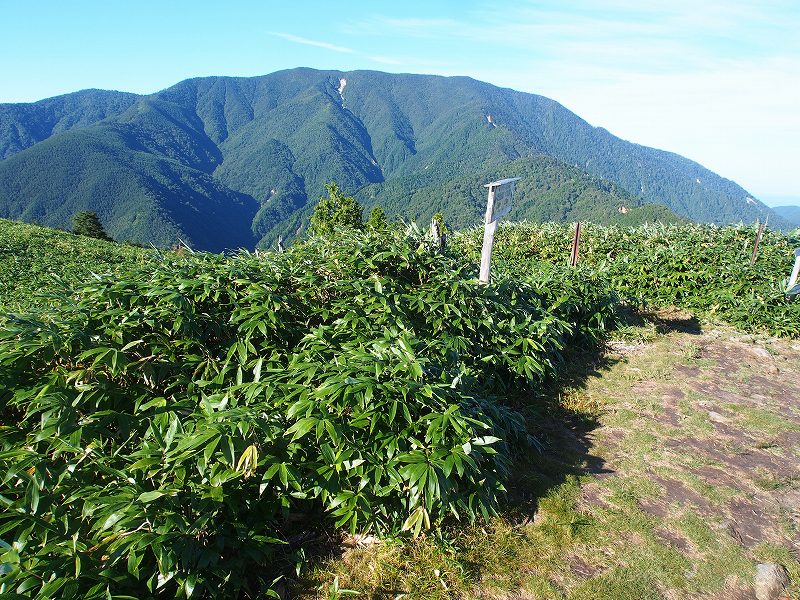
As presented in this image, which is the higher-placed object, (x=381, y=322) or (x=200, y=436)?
(x=381, y=322)

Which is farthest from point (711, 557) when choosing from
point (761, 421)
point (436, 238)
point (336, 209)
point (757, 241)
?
point (336, 209)

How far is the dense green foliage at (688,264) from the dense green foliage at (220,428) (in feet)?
14.9

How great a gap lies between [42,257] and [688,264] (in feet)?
52.1

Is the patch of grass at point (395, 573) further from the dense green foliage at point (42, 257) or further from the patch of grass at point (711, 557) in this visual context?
the dense green foliage at point (42, 257)

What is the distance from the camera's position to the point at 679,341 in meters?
6.56

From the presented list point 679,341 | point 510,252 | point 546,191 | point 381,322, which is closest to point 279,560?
point 381,322

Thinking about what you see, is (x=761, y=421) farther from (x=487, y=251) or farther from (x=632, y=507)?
(x=487, y=251)

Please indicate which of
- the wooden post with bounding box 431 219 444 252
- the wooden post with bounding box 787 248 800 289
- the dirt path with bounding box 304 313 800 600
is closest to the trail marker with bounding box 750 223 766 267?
the wooden post with bounding box 787 248 800 289

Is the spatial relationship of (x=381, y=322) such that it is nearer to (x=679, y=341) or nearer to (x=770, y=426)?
(x=770, y=426)

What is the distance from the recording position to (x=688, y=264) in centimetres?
854

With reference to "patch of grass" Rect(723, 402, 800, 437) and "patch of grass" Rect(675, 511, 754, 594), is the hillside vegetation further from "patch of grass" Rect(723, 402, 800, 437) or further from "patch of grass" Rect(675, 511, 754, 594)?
"patch of grass" Rect(723, 402, 800, 437)

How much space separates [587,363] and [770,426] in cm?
187

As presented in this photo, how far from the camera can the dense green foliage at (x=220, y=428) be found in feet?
6.46

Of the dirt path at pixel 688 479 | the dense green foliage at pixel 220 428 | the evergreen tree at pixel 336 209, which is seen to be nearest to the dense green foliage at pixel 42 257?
the dense green foliage at pixel 220 428
